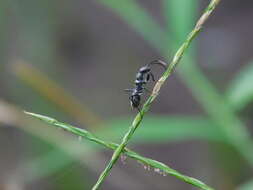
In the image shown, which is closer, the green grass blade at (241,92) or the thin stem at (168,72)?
the thin stem at (168,72)

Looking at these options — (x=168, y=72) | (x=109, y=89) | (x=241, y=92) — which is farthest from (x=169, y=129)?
(x=109, y=89)

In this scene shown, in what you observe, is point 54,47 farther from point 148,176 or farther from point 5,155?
point 148,176

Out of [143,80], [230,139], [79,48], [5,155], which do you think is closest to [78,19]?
[79,48]

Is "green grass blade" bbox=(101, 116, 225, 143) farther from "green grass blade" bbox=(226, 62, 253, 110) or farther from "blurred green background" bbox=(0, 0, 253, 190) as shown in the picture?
"green grass blade" bbox=(226, 62, 253, 110)

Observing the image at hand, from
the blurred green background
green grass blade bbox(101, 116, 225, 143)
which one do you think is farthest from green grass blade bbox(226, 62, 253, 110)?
green grass blade bbox(101, 116, 225, 143)

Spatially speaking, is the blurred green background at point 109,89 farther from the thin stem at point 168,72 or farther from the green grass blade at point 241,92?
the thin stem at point 168,72

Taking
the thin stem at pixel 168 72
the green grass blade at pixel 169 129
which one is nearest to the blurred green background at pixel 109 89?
the green grass blade at pixel 169 129

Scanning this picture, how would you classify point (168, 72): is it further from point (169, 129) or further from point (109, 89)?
point (109, 89)

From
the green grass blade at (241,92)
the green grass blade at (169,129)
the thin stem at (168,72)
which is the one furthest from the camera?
the green grass blade at (169,129)
